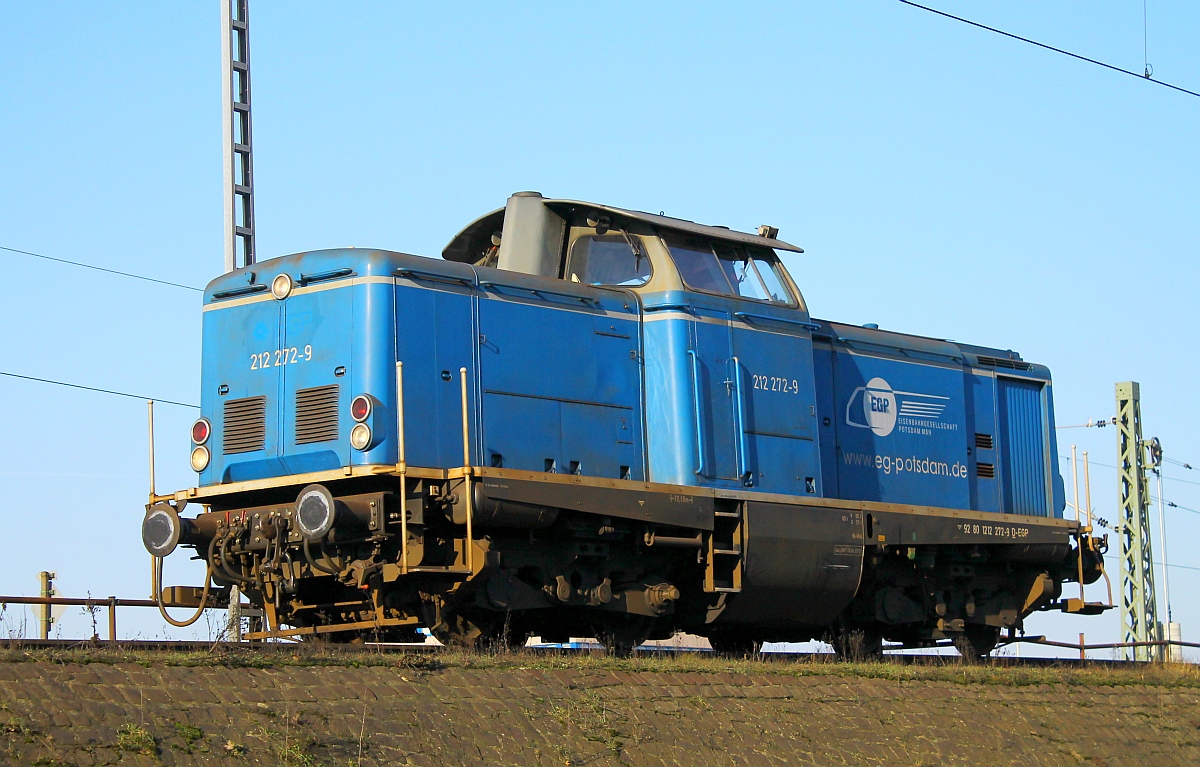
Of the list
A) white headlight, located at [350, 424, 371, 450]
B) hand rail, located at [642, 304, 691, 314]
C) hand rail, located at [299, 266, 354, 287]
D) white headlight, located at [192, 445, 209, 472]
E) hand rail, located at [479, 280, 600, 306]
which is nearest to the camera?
white headlight, located at [350, 424, 371, 450]

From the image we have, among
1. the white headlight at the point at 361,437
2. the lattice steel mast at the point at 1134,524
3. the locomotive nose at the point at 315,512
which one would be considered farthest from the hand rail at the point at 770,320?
the lattice steel mast at the point at 1134,524

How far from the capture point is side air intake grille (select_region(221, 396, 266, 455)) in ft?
38.1

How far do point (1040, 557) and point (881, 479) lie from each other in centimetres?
222

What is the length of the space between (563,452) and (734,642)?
335 centimetres

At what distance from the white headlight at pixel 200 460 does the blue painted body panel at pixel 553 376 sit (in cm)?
8

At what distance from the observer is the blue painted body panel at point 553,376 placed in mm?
11156

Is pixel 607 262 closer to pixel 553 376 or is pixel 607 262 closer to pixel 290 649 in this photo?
pixel 553 376

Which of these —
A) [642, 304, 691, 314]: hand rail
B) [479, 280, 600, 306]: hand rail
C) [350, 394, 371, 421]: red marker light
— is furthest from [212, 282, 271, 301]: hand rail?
[642, 304, 691, 314]: hand rail

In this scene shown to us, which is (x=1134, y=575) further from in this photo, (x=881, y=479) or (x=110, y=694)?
(x=110, y=694)

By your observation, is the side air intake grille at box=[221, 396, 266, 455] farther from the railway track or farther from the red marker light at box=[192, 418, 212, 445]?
the railway track

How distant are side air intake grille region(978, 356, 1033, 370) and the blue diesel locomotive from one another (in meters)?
1.69

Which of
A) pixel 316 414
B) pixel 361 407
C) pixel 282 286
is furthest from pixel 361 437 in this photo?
pixel 282 286

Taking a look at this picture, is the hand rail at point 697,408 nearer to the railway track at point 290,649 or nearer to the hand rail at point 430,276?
the railway track at point 290,649

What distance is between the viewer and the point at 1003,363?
15984 mm
